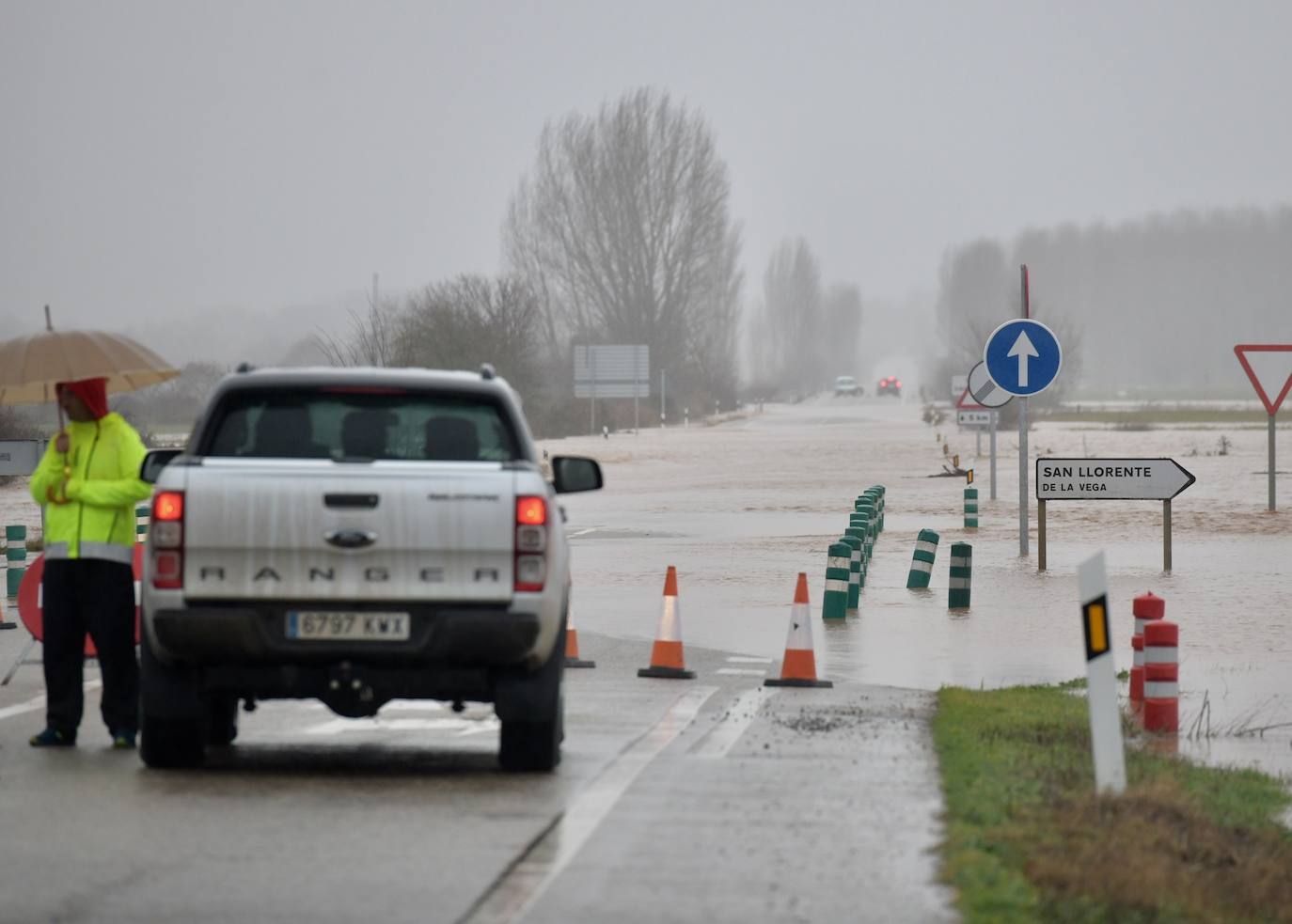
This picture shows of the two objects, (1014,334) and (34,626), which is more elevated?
(1014,334)

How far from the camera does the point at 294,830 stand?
324 inches

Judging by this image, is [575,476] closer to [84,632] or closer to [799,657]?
[84,632]

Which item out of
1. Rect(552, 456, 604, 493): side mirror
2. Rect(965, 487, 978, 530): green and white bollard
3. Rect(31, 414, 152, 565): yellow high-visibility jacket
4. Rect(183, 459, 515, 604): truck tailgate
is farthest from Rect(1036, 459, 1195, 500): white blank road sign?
Rect(183, 459, 515, 604): truck tailgate

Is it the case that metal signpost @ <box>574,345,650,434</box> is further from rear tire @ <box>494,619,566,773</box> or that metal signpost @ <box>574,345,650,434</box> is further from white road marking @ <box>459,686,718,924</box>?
rear tire @ <box>494,619,566,773</box>

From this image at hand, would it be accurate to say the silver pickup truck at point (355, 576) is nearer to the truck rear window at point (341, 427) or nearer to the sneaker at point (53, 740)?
the truck rear window at point (341, 427)

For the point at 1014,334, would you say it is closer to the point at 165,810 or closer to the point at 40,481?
the point at 40,481

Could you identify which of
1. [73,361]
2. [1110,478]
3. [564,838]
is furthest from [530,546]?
[1110,478]

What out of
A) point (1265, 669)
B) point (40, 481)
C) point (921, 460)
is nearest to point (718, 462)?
point (921, 460)

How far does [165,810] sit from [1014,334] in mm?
16392

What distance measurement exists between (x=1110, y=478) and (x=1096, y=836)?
633 inches

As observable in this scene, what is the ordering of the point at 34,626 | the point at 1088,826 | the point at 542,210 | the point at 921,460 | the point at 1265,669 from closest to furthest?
the point at 1088,826 < the point at 34,626 < the point at 1265,669 < the point at 921,460 < the point at 542,210

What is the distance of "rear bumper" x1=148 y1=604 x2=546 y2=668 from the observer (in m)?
9.20

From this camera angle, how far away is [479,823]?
843cm

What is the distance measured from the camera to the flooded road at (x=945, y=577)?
1525 cm
